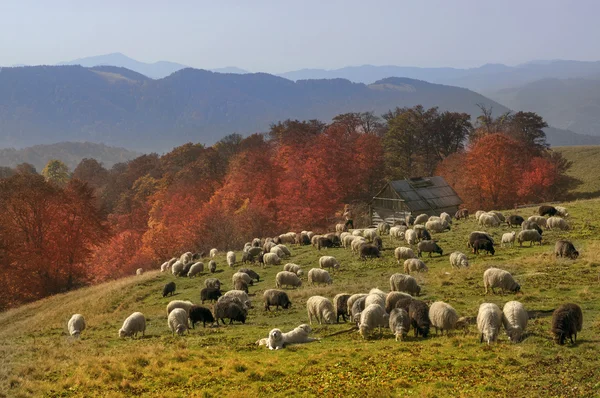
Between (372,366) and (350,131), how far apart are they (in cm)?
9396

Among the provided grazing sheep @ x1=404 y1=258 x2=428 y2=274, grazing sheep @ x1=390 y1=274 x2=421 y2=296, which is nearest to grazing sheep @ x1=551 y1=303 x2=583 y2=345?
grazing sheep @ x1=390 y1=274 x2=421 y2=296

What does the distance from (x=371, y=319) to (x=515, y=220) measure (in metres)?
28.6

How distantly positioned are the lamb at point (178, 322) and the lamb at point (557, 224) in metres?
30.1

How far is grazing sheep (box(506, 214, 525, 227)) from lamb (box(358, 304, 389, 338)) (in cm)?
2781

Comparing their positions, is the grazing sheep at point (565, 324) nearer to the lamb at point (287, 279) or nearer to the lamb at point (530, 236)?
the lamb at point (287, 279)

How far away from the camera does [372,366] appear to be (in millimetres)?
15555

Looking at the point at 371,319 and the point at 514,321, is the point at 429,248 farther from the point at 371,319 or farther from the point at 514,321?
the point at 514,321

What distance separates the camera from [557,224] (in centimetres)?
3953

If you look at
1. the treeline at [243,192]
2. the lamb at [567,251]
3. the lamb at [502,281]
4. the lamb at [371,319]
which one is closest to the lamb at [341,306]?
the lamb at [371,319]

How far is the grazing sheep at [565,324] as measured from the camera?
52.1 ft

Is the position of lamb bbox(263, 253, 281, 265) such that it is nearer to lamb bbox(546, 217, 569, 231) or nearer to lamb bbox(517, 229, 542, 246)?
lamb bbox(517, 229, 542, 246)

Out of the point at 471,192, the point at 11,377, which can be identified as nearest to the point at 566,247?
the point at 11,377

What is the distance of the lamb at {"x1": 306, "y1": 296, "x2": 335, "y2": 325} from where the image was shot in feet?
72.9

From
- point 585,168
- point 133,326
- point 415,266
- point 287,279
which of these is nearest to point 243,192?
point 287,279
